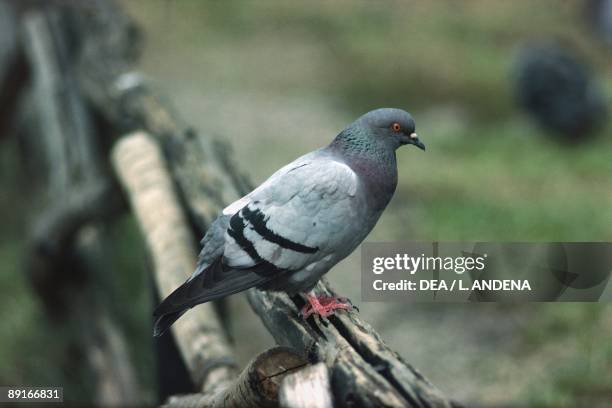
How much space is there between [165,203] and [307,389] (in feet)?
6.00

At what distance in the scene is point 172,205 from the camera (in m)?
3.70

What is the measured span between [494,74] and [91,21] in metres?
5.99

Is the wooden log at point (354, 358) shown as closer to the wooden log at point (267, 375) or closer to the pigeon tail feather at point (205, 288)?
the wooden log at point (267, 375)

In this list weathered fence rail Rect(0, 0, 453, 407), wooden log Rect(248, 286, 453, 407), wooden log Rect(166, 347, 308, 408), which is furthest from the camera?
wooden log Rect(166, 347, 308, 408)

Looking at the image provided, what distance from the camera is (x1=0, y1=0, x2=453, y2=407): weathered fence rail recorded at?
6.84ft

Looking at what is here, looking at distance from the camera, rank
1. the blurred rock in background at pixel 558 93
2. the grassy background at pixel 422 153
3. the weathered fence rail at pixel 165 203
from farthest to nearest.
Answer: the blurred rock in background at pixel 558 93 → the grassy background at pixel 422 153 → the weathered fence rail at pixel 165 203

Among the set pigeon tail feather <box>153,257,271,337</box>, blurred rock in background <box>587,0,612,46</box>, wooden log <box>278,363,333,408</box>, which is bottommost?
wooden log <box>278,363,333,408</box>

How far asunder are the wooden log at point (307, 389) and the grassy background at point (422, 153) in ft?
9.20

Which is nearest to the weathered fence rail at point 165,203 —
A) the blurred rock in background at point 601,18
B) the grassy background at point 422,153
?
the grassy background at point 422,153

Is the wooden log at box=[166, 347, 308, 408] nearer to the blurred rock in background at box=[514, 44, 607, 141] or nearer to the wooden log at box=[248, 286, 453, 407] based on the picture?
the wooden log at box=[248, 286, 453, 407]

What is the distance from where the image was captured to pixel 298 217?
7.86 ft

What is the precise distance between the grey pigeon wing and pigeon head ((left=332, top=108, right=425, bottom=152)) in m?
0.10

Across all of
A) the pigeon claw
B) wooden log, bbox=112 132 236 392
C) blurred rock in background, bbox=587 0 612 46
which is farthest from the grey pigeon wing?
blurred rock in background, bbox=587 0 612 46

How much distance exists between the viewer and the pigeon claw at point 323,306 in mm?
2469
